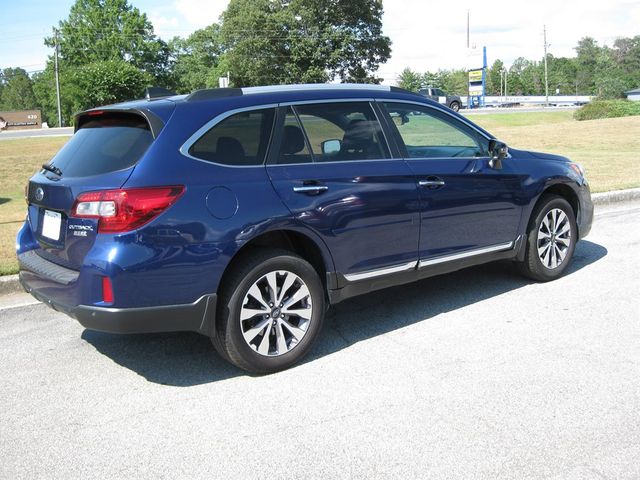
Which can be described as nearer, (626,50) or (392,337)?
(392,337)

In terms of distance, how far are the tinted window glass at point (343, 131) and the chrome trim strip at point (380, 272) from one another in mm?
816

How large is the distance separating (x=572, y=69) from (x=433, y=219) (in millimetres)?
156782

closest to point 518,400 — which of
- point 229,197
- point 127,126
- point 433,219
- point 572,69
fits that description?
point 433,219

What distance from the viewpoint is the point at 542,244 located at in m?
5.97

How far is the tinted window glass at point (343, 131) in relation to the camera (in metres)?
4.48

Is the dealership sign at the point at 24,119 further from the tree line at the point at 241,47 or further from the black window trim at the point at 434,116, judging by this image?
the black window trim at the point at 434,116

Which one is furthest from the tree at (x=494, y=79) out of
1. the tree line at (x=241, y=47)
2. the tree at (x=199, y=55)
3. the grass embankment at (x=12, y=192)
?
the grass embankment at (x=12, y=192)

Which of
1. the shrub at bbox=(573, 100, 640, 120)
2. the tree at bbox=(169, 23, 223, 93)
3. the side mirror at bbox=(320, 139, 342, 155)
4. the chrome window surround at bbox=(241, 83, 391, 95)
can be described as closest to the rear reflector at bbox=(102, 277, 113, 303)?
the chrome window surround at bbox=(241, 83, 391, 95)

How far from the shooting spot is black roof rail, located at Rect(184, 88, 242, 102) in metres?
4.12

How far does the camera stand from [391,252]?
471cm

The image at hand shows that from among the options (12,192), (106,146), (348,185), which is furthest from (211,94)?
(12,192)

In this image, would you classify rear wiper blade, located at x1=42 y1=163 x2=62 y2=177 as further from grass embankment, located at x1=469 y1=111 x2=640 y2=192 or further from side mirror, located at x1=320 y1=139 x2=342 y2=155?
grass embankment, located at x1=469 y1=111 x2=640 y2=192

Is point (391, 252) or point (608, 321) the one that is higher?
point (391, 252)

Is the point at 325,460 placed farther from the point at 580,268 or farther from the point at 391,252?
the point at 580,268
